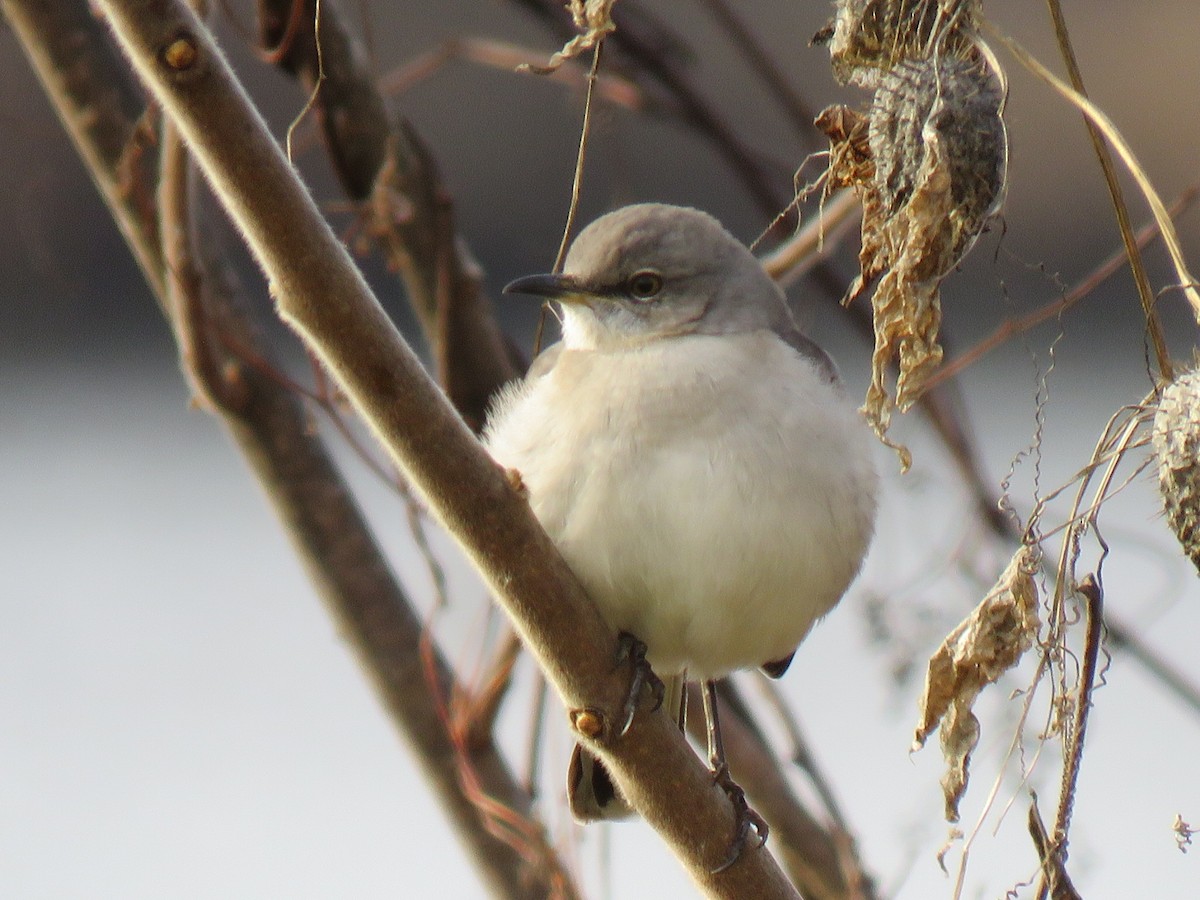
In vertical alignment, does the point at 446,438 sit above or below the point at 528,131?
below

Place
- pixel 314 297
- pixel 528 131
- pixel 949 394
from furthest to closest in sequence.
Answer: pixel 528 131
pixel 949 394
pixel 314 297

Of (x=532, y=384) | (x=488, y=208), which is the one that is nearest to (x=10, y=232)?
(x=488, y=208)

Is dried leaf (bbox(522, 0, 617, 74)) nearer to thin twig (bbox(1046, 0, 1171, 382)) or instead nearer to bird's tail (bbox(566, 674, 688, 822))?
thin twig (bbox(1046, 0, 1171, 382))

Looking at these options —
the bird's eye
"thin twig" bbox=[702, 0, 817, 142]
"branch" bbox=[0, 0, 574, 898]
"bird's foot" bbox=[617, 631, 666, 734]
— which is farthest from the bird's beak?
"bird's foot" bbox=[617, 631, 666, 734]

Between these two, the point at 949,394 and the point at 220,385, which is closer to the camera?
the point at 220,385

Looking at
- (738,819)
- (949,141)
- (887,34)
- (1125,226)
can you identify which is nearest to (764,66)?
(887,34)

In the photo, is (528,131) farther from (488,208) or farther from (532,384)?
(532,384)

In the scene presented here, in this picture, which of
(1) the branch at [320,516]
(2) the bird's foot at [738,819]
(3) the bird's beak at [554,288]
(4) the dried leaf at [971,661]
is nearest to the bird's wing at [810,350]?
(3) the bird's beak at [554,288]
